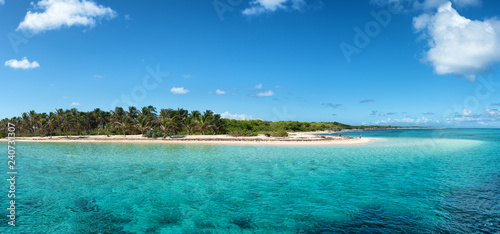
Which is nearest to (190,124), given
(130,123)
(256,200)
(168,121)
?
(168,121)

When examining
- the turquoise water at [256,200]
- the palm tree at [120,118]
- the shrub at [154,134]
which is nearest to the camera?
the turquoise water at [256,200]

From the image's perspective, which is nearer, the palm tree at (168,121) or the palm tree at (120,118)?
the palm tree at (168,121)

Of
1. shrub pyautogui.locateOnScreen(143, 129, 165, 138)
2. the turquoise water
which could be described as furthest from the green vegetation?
the turquoise water

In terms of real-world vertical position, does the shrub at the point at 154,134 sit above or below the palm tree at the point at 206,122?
below

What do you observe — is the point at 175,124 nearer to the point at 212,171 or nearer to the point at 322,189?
the point at 212,171

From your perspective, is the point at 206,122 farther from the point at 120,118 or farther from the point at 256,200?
the point at 256,200

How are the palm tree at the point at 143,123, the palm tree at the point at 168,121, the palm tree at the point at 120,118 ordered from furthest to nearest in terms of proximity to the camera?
the palm tree at the point at 120,118, the palm tree at the point at 168,121, the palm tree at the point at 143,123

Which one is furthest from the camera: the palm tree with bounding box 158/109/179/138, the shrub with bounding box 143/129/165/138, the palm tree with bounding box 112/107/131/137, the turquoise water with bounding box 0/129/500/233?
the palm tree with bounding box 112/107/131/137

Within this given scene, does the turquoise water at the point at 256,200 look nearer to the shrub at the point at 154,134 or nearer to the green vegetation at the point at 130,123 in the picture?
the shrub at the point at 154,134

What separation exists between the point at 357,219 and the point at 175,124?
6337cm

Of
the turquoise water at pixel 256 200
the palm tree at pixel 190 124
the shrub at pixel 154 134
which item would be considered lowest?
the turquoise water at pixel 256 200

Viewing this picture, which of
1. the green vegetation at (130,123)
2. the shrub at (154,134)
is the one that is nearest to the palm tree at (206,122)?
the green vegetation at (130,123)

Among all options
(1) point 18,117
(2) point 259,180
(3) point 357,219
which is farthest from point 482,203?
(1) point 18,117

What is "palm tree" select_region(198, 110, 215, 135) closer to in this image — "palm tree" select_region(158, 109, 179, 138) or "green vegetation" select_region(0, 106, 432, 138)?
"green vegetation" select_region(0, 106, 432, 138)
